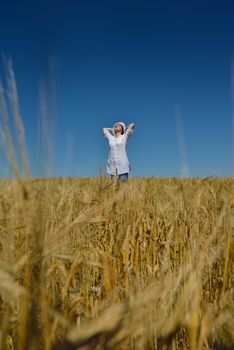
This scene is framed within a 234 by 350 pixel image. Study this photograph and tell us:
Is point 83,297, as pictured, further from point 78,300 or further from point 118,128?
point 118,128

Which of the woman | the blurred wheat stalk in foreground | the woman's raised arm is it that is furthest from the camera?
the woman's raised arm

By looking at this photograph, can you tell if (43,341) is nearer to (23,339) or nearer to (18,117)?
(23,339)

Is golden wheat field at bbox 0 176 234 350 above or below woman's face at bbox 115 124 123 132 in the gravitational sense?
below

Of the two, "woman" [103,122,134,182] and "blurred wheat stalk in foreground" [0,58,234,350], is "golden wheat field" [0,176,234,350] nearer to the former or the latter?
"blurred wheat stalk in foreground" [0,58,234,350]

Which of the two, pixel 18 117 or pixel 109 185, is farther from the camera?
pixel 109 185

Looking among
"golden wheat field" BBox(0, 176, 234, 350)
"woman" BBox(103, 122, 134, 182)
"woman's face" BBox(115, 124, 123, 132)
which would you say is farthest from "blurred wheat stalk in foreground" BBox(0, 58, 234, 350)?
"woman's face" BBox(115, 124, 123, 132)

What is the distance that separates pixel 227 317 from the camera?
2.01 ft

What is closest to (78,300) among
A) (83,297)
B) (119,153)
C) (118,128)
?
(83,297)

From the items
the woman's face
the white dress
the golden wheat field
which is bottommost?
the golden wheat field

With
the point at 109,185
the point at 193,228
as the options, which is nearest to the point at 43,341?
the point at 193,228

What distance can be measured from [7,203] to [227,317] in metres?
1.66

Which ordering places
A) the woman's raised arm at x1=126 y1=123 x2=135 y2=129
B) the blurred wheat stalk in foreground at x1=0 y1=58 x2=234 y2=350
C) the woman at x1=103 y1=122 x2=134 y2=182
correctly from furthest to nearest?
1. the woman's raised arm at x1=126 y1=123 x2=135 y2=129
2. the woman at x1=103 y1=122 x2=134 y2=182
3. the blurred wheat stalk in foreground at x1=0 y1=58 x2=234 y2=350

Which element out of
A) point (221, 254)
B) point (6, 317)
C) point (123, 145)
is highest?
point (123, 145)

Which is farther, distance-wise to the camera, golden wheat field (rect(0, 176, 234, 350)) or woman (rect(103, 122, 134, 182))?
woman (rect(103, 122, 134, 182))
